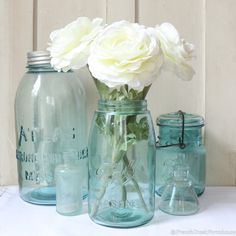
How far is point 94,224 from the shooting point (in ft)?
1.99

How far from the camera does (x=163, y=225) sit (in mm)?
606

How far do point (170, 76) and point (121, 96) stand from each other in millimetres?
230

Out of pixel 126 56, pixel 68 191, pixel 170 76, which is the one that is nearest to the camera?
pixel 126 56

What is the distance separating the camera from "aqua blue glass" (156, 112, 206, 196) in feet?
2.44

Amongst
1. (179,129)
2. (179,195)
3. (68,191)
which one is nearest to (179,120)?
(179,129)

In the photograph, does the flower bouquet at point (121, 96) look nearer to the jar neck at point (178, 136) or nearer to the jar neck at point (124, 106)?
the jar neck at point (124, 106)

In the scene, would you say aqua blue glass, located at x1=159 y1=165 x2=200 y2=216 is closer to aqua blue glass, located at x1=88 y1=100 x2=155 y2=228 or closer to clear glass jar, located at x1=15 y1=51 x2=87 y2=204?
aqua blue glass, located at x1=88 y1=100 x2=155 y2=228

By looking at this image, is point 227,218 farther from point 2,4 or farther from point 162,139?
point 2,4

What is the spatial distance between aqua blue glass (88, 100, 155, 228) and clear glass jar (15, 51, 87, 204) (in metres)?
0.09

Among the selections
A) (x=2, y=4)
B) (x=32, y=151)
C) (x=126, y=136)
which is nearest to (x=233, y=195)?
(x=126, y=136)

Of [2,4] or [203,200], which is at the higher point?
[2,4]

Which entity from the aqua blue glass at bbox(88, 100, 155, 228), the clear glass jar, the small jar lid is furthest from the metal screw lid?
the small jar lid

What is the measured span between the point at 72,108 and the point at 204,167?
29 cm

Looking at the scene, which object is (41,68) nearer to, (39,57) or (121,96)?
(39,57)
